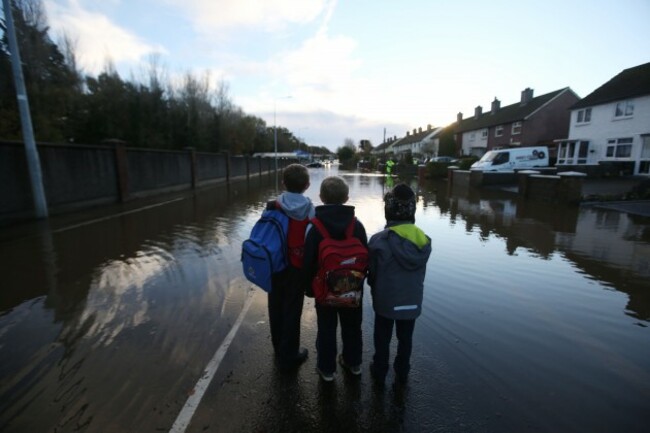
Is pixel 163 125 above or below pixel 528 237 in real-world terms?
above

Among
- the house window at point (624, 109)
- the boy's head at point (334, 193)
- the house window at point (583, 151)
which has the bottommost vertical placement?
the boy's head at point (334, 193)

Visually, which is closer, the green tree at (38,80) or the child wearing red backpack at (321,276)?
the child wearing red backpack at (321,276)

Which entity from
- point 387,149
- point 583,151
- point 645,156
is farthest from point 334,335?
point 387,149

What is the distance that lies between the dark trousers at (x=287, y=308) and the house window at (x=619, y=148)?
93.4ft

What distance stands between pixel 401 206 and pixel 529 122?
1597 inches

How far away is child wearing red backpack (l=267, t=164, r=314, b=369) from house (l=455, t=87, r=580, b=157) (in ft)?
123

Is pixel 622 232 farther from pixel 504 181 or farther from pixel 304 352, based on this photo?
pixel 504 181

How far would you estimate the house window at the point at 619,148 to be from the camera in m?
22.5

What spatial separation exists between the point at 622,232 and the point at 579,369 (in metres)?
7.76

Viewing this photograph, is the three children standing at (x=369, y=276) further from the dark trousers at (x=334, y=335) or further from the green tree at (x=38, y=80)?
the green tree at (x=38, y=80)

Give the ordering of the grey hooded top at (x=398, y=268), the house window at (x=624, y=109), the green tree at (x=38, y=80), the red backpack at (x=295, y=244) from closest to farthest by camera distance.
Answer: the grey hooded top at (x=398, y=268)
the red backpack at (x=295, y=244)
the green tree at (x=38, y=80)
the house window at (x=624, y=109)

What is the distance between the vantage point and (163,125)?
3144 centimetres

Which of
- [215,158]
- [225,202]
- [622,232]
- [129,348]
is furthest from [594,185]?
[215,158]

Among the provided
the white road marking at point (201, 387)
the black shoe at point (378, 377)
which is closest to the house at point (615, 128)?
the black shoe at point (378, 377)
